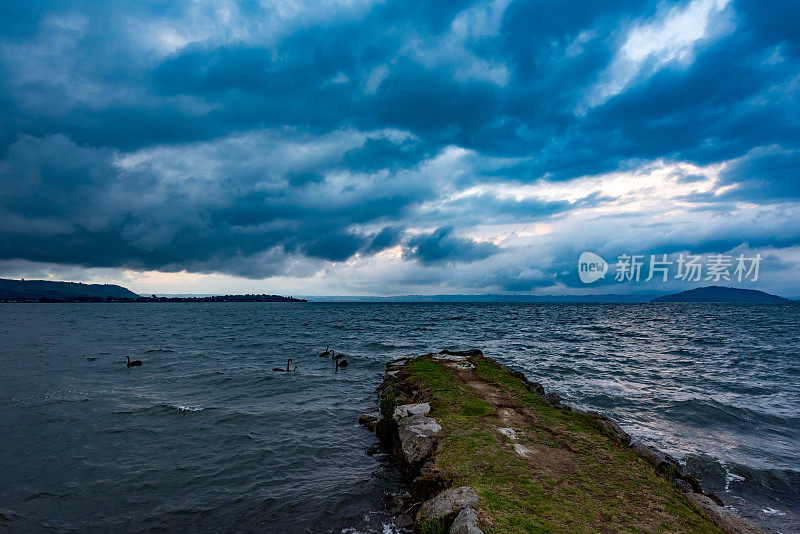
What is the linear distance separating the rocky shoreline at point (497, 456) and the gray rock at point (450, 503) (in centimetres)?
2

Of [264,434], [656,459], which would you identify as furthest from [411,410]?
[656,459]

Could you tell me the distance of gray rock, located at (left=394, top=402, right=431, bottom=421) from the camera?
51.4 ft

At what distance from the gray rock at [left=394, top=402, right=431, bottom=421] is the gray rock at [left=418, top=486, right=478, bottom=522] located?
6.17 metres

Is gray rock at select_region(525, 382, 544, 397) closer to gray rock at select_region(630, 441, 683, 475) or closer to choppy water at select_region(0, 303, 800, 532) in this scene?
choppy water at select_region(0, 303, 800, 532)

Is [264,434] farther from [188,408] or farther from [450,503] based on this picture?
[450,503]

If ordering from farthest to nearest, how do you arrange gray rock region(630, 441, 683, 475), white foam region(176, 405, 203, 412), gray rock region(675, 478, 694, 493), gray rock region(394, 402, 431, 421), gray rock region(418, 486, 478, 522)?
white foam region(176, 405, 203, 412) → gray rock region(394, 402, 431, 421) → gray rock region(630, 441, 683, 475) → gray rock region(675, 478, 694, 493) → gray rock region(418, 486, 478, 522)

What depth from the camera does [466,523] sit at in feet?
25.3

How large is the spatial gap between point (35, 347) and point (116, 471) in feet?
143

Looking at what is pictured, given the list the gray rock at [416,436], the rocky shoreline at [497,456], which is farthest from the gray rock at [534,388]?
the gray rock at [416,436]

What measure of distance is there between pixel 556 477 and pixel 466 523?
3624 millimetres

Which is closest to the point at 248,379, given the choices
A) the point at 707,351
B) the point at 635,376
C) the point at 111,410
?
the point at 111,410

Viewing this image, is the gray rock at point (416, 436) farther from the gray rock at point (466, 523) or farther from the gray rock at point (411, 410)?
the gray rock at point (466, 523)

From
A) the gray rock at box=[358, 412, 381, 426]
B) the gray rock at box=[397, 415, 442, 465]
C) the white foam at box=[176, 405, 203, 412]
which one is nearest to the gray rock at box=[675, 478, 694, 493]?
the gray rock at box=[397, 415, 442, 465]

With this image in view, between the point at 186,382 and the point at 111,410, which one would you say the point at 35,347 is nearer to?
the point at 186,382
